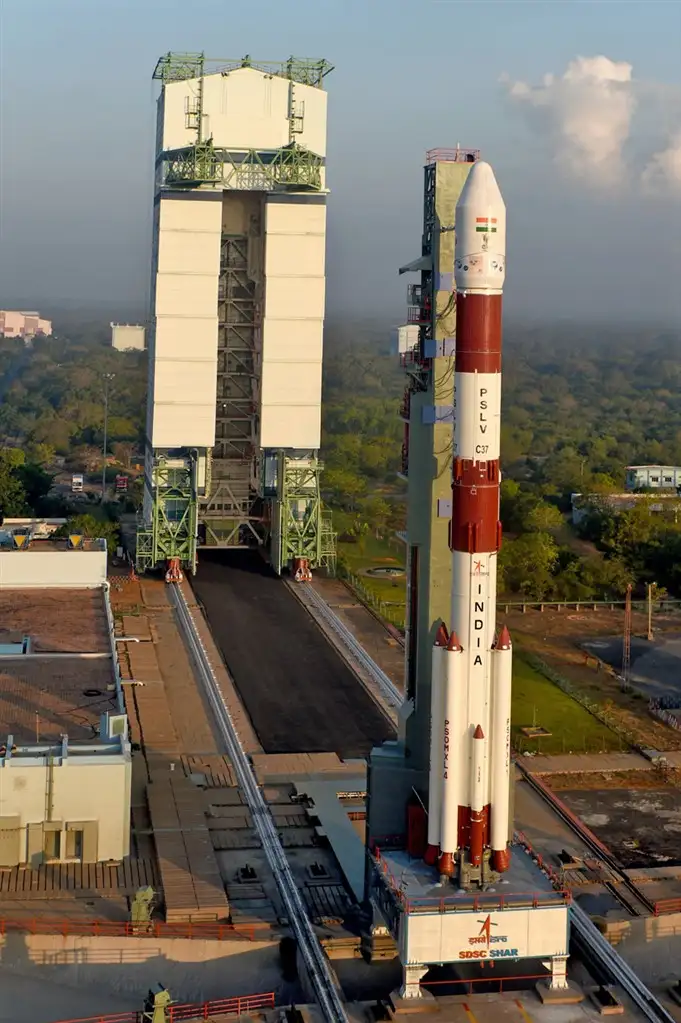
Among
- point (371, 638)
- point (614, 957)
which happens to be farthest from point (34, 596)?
point (614, 957)

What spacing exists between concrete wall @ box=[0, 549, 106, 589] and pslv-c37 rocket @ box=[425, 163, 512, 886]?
24.4m

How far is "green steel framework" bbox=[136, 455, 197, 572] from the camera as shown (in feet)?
193

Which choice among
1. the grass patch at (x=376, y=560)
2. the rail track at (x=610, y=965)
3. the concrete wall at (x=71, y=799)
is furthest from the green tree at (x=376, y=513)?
the rail track at (x=610, y=965)

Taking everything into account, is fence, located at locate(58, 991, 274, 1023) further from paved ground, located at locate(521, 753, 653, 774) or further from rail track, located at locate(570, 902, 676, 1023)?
paved ground, located at locate(521, 753, 653, 774)

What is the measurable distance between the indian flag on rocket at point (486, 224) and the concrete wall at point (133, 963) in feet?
45.3

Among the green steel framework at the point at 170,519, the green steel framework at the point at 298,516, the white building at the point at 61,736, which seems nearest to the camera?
the white building at the point at 61,736

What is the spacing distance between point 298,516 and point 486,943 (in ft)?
117

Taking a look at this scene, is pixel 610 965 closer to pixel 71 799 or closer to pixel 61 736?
pixel 71 799

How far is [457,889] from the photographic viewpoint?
26750 mm

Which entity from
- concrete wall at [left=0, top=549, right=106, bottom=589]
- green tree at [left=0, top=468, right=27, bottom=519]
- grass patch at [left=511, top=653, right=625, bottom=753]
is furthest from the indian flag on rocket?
green tree at [left=0, top=468, right=27, bottom=519]

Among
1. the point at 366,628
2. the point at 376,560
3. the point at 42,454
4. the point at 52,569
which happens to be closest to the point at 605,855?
the point at 366,628

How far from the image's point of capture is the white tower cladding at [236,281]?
5734 cm

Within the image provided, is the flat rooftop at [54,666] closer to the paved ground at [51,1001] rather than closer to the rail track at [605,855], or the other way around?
the paved ground at [51,1001]

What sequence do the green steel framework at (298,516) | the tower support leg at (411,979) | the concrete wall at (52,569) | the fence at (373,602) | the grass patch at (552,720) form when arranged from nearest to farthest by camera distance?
1. the tower support leg at (411,979)
2. the grass patch at (552,720)
3. the concrete wall at (52,569)
4. the fence at (373,602)
5. the green steel framework at (298,516)
